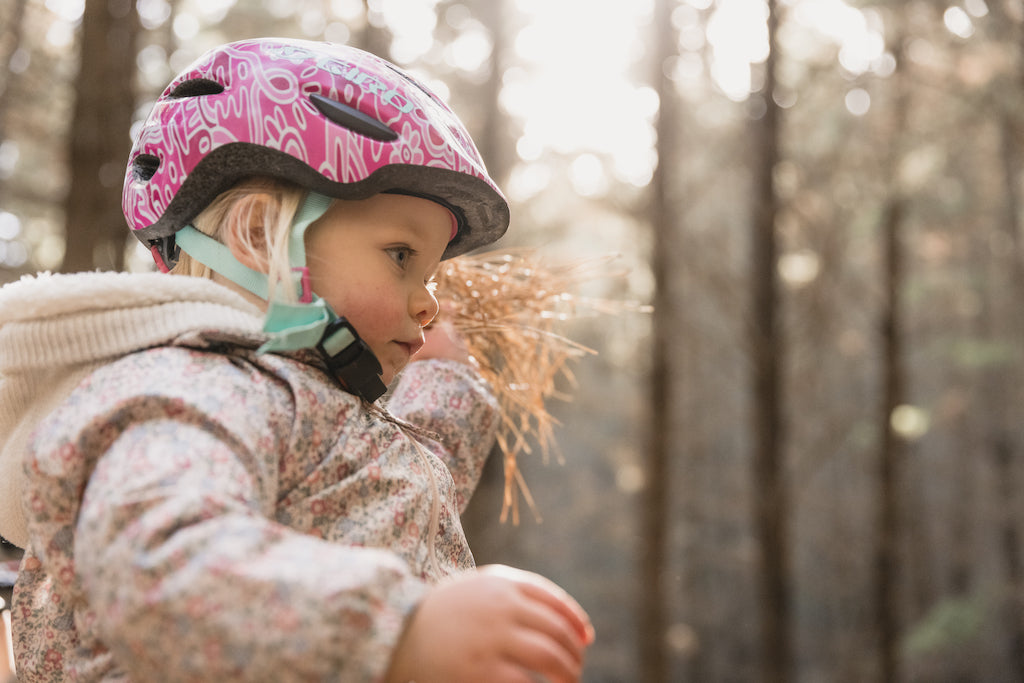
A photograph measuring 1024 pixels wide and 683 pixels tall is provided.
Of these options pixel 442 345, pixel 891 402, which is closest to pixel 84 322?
pixel 442 345

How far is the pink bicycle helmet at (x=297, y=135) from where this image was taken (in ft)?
4.20

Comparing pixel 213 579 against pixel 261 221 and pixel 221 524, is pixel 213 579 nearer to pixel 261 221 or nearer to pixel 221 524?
pixel 221 524

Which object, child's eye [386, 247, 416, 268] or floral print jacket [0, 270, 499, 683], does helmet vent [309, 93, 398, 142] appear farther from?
floral print jacket [0, 270, 499, 683]

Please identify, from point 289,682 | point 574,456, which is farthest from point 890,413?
point 574,456

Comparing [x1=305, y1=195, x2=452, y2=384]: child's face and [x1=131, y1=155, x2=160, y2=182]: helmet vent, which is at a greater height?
[x1=131, y1=155, x2=160, y2=182]: helmet vent

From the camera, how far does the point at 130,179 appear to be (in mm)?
1496

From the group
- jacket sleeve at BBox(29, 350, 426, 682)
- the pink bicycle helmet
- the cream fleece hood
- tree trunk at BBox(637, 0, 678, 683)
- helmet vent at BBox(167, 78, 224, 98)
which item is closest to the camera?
jacket sleeve at BBox(29, 350, 426, 682)

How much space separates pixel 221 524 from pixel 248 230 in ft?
1.99

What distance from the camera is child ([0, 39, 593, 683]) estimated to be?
0.81 m

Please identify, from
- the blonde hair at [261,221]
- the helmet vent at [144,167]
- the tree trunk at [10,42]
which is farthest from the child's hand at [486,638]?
the tree trunk at [10,42]

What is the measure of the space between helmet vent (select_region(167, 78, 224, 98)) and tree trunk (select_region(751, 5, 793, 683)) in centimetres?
634

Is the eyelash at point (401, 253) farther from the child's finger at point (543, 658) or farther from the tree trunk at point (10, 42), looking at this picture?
the tree trunk at point (10, 42)

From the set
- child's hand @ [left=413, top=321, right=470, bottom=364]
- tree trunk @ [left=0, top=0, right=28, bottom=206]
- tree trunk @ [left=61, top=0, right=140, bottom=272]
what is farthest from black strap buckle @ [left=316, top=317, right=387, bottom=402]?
tree trunk @ [left=0, top=0, right=28, bottom=206]

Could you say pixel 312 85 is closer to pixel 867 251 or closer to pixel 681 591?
pixel 867 251
